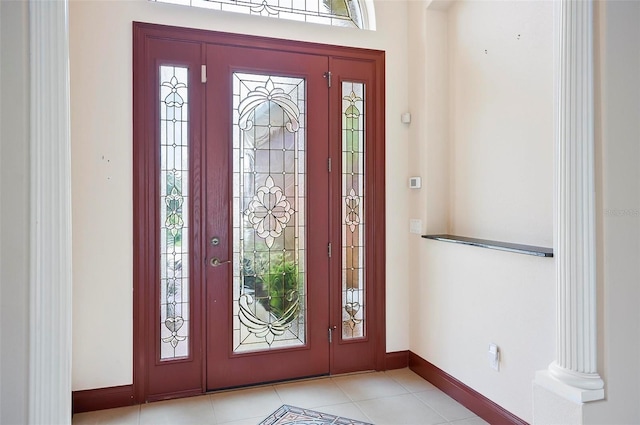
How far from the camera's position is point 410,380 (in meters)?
3.22

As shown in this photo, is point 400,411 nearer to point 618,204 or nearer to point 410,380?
point 410,380

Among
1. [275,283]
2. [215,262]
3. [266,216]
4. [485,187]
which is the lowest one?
[275,283]

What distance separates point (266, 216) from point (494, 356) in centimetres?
173

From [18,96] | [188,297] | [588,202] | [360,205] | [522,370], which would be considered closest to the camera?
[18,96]

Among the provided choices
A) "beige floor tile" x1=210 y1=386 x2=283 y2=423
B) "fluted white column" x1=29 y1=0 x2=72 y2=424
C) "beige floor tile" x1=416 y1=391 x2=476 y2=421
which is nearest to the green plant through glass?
"beige floor tile" x1=210 y1=386 x2=283 y2=423

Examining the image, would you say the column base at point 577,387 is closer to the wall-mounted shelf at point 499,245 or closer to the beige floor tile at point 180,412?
the wall-mounted shelf at point 499,245

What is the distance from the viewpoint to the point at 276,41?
3.09m

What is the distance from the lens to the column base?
5.89ft

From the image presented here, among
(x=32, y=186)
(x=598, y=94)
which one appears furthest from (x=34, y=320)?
(x=598, y=94)

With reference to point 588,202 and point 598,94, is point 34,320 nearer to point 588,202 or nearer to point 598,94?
point 588,202

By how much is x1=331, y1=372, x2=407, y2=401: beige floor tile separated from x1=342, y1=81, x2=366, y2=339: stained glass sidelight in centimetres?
30

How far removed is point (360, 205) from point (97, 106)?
1.93m

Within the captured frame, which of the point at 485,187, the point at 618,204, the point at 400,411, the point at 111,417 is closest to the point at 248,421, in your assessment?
the point at 111,417

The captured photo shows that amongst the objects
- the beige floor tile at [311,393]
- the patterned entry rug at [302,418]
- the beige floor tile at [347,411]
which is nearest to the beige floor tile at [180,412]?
the patterned entry rug at [302,418]
